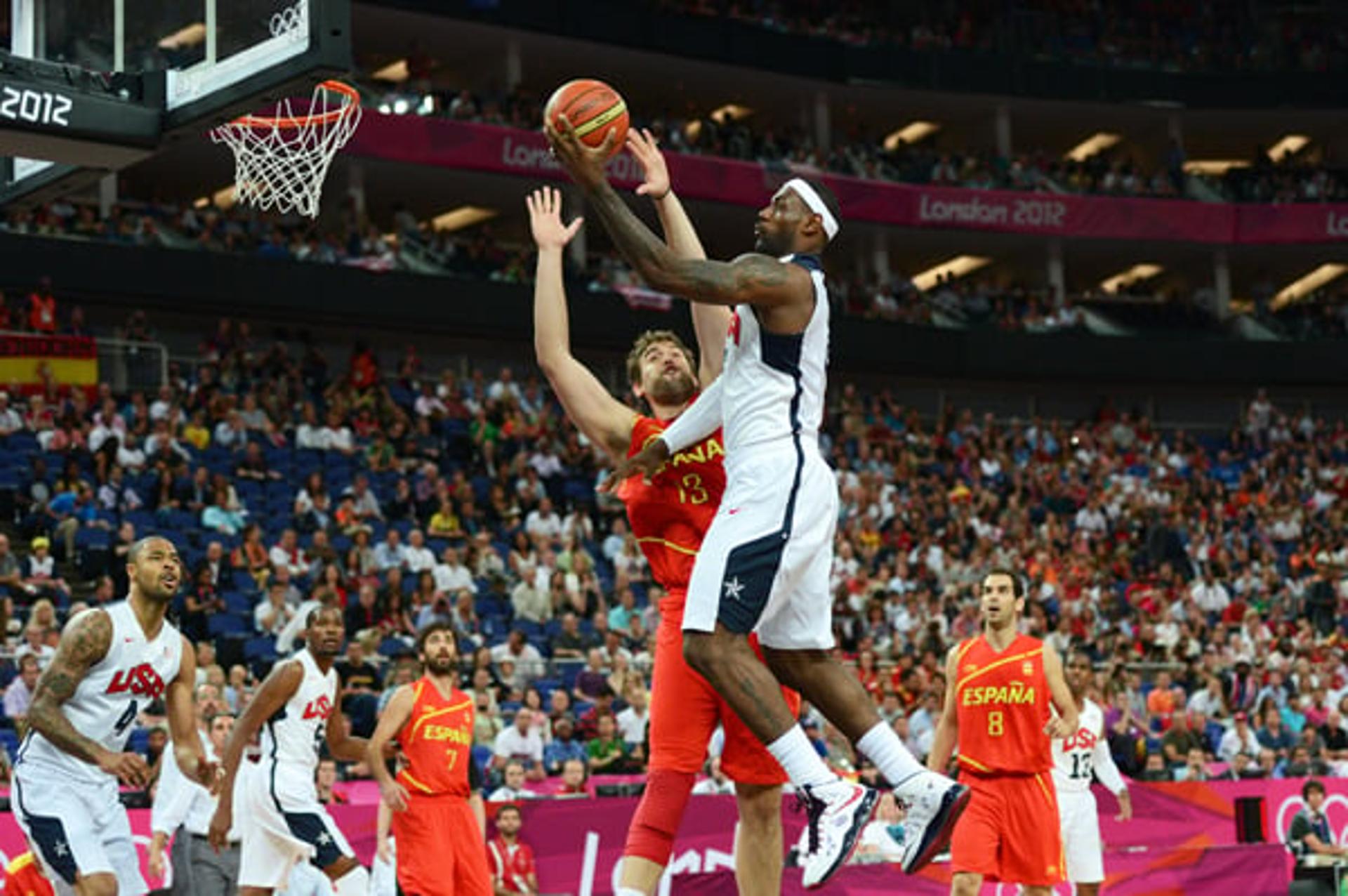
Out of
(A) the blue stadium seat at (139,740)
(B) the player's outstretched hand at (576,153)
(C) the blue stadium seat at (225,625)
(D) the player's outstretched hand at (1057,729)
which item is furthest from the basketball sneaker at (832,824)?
(C) the blue stadium seat at (225,625)

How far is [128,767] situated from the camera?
917 cm

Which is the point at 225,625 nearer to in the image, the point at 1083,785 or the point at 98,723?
the point at 1083,785

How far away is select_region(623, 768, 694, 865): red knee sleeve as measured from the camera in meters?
7.72

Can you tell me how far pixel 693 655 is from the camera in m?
7.11

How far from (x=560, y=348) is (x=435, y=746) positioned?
4925 millimetres

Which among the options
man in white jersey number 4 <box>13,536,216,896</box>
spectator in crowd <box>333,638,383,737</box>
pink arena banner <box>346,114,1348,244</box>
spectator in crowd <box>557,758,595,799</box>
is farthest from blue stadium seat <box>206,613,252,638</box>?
pink arena banner <box>346,114,1348,244</box>

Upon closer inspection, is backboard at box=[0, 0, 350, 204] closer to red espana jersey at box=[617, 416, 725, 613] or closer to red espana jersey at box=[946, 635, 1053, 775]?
red espana jersey at box=[617, 416, 725, 613]

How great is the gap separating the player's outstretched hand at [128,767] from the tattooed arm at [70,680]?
0.36 feet

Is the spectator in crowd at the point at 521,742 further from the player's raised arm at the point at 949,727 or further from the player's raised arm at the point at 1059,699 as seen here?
the player's raised arm at the point at 1059,699

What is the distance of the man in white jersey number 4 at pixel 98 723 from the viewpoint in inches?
380

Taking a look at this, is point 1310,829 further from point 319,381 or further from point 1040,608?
point 319,381

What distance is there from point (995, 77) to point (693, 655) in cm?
3733

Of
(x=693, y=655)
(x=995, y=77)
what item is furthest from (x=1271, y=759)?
(x=995, y=77)

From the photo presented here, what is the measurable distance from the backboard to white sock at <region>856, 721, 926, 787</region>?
4092 mm
